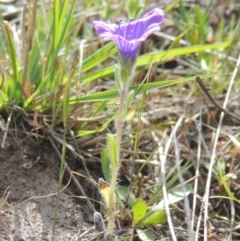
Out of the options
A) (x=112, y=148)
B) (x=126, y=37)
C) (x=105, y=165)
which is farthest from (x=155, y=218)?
(x=126, y=37)

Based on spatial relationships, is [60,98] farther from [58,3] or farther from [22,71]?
[58,3]

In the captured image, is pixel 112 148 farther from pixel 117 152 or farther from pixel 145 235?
pixel 145 235

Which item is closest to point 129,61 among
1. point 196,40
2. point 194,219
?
point 194,219

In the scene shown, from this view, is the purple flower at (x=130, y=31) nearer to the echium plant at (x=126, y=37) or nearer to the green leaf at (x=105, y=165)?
the echium plant at (x=126, y=37)

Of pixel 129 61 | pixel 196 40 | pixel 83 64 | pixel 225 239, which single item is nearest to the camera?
pixel 129 61

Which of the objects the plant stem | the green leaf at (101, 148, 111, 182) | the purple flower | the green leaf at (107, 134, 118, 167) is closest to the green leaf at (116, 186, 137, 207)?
the green leaf at (101, 148, 111, 182)

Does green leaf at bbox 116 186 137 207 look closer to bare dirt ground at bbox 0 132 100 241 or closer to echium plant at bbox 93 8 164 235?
bare dirt ground at bbox 0 132 100 241

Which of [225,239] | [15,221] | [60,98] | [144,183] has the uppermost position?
[60,98]
